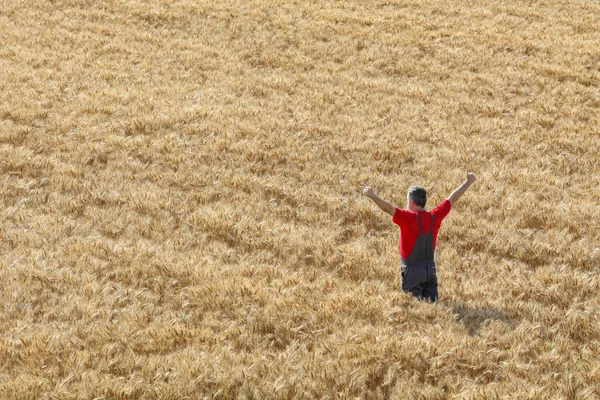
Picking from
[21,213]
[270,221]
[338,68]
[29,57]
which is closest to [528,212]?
[270,221]

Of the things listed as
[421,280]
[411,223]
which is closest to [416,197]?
[411,223]

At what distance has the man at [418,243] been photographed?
6883 millimetres

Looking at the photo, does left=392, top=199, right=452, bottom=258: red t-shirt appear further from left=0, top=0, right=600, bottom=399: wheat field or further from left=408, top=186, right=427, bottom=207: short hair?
left=0, top=0, right=600, bottom=399: wheat field

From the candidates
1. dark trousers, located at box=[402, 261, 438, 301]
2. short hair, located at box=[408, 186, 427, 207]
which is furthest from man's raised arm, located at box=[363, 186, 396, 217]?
dark trousers, located at box=[402, 261, 438, 301]

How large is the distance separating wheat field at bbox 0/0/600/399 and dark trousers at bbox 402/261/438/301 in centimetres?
13

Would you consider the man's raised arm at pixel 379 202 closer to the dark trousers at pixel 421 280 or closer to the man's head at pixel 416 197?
the man's head at pixel 416 197

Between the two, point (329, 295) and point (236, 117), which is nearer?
point (329, 295)

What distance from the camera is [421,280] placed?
22.9 ft

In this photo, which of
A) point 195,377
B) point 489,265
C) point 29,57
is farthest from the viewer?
point 29,57

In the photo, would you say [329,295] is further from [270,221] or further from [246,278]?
[270,221]

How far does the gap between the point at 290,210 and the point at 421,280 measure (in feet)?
10.5

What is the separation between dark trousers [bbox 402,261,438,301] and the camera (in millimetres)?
6984

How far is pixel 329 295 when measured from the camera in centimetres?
701

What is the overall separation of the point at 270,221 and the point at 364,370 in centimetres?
402
